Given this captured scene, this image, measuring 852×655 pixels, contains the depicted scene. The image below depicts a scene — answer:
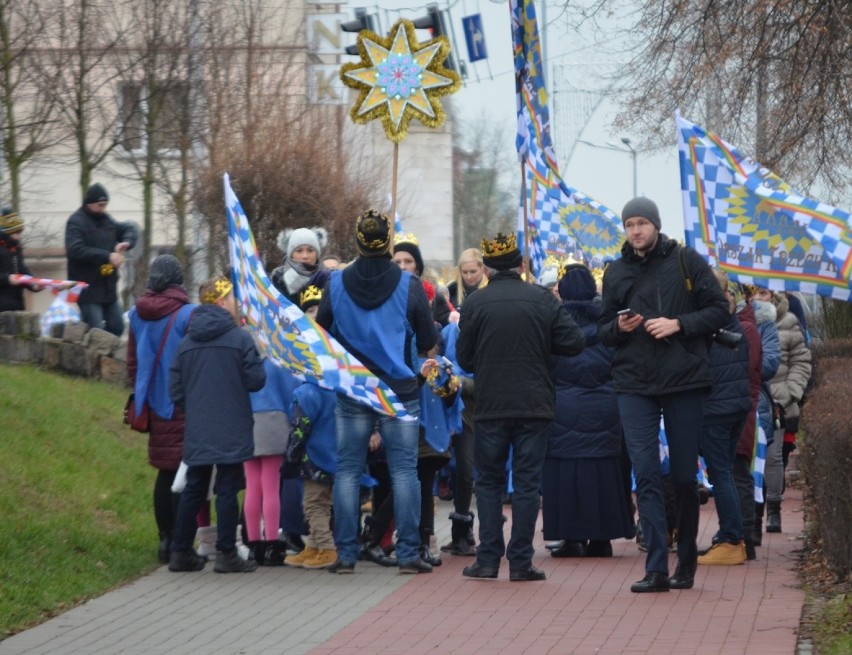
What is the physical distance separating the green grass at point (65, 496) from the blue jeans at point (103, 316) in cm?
79

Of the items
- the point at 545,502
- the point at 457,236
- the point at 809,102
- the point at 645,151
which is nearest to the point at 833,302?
the point at 645,151

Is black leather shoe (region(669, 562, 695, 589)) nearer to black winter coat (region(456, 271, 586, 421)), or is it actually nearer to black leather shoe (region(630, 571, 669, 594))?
black leather shoe (region(630, 571, 669, 594))

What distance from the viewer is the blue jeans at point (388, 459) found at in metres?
9.89

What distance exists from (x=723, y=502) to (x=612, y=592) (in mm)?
1175

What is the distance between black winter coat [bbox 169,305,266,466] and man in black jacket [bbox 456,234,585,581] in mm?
1358

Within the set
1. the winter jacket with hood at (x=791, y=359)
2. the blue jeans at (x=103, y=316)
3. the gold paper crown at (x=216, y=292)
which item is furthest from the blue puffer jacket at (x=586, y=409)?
the blue jeans at (x=103, y=316)

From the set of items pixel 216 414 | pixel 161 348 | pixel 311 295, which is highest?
pixel 311 295

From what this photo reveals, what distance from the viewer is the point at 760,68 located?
14789mm

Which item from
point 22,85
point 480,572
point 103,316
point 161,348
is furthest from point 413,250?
point 22,85

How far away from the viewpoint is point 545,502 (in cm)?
1095

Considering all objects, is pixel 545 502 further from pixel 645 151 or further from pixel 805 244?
pixel 645 151

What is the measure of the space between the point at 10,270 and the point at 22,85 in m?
5.22

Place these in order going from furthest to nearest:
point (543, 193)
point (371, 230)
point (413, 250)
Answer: point (543, 193)
point (413, 250)
point (371, 230)

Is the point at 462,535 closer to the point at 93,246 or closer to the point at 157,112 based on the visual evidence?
the point at 93,246
